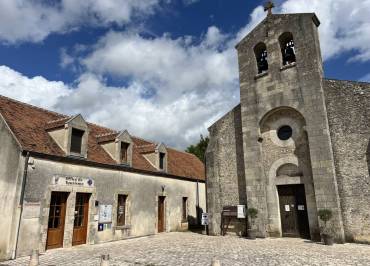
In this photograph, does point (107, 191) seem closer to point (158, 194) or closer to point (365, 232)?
point (158, 194)

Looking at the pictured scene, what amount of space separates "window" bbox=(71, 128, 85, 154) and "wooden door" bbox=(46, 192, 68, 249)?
1.88 metres

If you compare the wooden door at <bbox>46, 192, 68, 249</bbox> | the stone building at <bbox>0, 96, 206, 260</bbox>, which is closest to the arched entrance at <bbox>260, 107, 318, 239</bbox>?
the stone building at <bbox>0, 96, 206, 260</bbox>

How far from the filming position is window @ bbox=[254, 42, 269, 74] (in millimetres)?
16000

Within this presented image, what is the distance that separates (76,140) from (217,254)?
7430 millimetres

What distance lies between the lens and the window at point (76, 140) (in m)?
12.5

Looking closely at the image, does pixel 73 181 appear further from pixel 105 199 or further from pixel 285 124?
pixel 285 124

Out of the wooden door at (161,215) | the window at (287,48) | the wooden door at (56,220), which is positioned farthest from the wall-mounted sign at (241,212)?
the wooden door at (56,220)

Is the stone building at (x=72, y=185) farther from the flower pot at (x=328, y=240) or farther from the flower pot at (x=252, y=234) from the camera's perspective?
the flower pot at (x=328, y=240)

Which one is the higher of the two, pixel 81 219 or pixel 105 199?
pixel 105 199

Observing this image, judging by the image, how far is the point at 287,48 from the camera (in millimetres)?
15359

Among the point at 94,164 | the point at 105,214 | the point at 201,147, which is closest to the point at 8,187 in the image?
the point at 94,164

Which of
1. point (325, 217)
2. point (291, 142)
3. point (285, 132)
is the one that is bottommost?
point (325, 217)

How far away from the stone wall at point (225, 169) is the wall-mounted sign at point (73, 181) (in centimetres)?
650

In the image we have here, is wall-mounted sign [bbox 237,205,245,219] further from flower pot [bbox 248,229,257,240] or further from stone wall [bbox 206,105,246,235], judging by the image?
flower pot [bbox 248,229,257,240]
